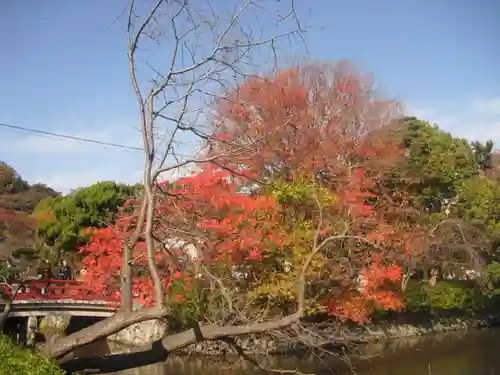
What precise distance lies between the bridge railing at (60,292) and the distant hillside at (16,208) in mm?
1483

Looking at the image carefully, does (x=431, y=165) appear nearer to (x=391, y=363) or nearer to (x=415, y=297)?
(x=415, y=297)

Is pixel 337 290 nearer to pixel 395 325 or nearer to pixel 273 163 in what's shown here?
pixel 273 163

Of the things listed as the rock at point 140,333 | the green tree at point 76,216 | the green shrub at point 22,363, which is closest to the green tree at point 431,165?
the rock at point 140,333

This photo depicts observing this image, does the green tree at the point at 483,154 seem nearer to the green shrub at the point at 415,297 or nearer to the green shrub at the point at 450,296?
the green shrub at the point at 450,296

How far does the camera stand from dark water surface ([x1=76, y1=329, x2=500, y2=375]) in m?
14.2

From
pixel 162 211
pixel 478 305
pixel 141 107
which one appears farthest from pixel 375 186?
pixel 141 107

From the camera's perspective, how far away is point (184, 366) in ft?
49.9

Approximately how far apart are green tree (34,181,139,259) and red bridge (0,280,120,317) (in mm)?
2335

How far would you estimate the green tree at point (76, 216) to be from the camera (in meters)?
19.2

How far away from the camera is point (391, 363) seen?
15367 millimetres

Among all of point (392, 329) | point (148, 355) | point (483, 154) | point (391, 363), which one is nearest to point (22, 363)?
point (148, 355)

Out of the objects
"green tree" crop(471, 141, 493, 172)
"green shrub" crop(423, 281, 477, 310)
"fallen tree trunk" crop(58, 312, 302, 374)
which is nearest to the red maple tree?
"green shrub" crop(423, 281, 477, 310)

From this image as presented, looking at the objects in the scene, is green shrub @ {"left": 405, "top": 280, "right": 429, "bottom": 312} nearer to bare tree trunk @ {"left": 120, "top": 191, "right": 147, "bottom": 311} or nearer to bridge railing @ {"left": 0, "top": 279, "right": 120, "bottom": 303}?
bridge railing @ {"left": 0, "top": 279, "right": 120, "bottom": 303}

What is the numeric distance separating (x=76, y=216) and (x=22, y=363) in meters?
15.9
